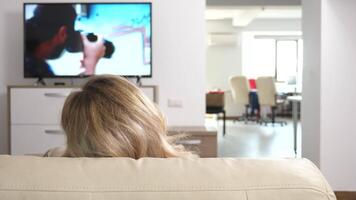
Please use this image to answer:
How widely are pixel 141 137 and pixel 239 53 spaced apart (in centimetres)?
1123

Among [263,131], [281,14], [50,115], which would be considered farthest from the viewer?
[281,14]

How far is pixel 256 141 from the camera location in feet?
24.6

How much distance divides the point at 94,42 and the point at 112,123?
314 centimetres

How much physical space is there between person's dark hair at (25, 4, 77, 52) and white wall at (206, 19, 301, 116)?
8161mm

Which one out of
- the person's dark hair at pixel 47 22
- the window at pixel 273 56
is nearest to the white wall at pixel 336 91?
the person's dark hair at pixel 47 22

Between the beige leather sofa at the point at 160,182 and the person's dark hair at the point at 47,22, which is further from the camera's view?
the person's dark hair at the point at 47,22

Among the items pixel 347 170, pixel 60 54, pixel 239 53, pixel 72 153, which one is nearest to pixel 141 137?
pixel 72 153

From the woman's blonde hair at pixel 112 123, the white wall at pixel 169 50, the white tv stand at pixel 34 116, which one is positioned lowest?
the white tv stand at pixel 34 116

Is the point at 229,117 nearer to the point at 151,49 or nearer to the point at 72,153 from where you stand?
the point at 151,49

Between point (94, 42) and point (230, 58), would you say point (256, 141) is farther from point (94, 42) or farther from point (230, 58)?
point (230, 58)

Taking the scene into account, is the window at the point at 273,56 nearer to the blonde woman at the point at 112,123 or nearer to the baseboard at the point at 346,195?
the baseboard at the point at 346,195

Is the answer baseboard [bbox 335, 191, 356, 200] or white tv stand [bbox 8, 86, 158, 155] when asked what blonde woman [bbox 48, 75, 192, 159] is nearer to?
white tv stand [bbox 8, 86, 158, 155]

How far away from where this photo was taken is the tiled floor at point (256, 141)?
245 inches

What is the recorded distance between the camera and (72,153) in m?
0.90
